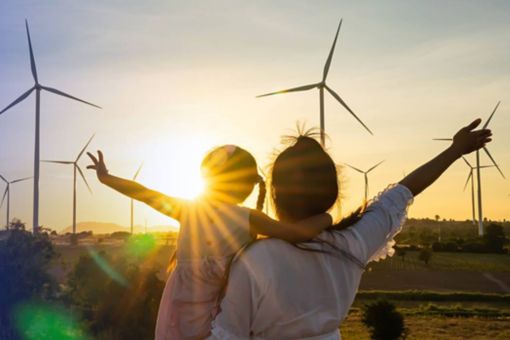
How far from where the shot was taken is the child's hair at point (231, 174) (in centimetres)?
400

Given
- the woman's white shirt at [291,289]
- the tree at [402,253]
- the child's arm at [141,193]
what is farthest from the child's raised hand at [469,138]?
the tree at [402,253]

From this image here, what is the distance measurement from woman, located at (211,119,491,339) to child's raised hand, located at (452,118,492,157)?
1.43ft

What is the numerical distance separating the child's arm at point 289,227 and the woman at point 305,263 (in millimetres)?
42

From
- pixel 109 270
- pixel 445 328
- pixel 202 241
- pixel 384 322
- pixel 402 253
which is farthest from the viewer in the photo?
pixel 402 253

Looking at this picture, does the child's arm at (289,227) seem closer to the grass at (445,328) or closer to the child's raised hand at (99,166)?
the child's raised hand at (99,166)

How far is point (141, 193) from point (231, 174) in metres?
0.53

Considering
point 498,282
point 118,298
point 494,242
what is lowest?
point 498,282

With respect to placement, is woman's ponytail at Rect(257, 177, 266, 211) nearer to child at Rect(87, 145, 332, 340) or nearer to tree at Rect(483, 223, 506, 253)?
child at Rect(87, 145, 332, 340)

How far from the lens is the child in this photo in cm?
343

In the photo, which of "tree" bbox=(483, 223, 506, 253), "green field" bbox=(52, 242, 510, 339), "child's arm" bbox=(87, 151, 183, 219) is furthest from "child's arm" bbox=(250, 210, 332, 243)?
"tree" bbox=(483, 223, 506, 253)

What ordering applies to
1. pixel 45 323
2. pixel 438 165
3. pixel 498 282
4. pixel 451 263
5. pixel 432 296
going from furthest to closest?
1. pixel 451 263
2. pixel 498 282
3. pixel 432 296
4. pixel 45 323
5. pixel 438 165

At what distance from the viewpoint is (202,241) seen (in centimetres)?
351

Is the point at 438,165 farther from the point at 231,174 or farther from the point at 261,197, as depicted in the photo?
the point at 231,174

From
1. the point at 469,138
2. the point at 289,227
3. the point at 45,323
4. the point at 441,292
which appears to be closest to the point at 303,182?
the point at 289,227
